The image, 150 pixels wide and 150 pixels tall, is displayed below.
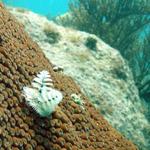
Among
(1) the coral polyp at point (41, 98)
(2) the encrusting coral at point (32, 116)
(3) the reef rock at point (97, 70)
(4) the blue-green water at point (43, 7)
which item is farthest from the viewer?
(4) the blue-green water at point (43, 7)

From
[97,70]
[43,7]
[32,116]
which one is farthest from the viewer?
[43,7]

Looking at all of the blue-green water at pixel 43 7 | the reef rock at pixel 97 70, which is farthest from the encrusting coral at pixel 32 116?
the blue-green water at pixel 43 7

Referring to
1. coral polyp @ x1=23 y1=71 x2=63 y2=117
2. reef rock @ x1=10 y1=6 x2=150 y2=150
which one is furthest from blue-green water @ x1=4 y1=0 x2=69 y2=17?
coral polyp @ x1=23 y1=71 x2=63 y2=117

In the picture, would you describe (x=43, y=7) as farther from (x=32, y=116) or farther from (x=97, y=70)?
(x=32, y=116)

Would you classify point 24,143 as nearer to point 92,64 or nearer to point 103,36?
point 92,64

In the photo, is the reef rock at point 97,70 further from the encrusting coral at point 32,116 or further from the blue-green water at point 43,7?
the blue-green water at point 43,7

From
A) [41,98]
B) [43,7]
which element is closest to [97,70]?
[41,98]

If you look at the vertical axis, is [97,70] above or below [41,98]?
above
